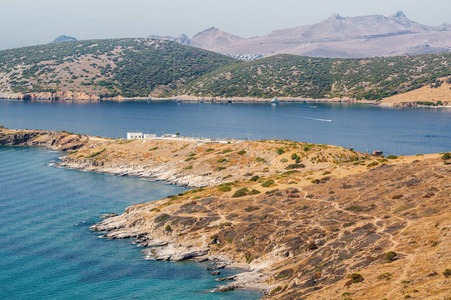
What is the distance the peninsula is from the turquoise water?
3.25 metres

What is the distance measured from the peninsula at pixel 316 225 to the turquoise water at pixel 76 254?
3.25 metres

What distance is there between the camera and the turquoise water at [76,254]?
2291 inches

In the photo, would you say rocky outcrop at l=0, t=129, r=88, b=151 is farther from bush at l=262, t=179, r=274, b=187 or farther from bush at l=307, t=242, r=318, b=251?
bush at l=307, t=242, r=318, b=251

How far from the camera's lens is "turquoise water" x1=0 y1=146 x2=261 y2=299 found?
191 ft

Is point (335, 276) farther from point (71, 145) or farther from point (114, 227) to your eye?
point (71, 145)

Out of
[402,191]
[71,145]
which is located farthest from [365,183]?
[71,145]

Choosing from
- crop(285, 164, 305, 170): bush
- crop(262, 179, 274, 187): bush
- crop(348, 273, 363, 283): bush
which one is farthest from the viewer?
crop(285, 164, 305, 170): bush

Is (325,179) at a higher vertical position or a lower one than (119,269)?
higher

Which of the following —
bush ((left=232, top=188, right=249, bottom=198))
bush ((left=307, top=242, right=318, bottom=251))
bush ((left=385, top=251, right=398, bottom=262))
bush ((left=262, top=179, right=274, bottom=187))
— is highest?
bush ((left=262, top=179, right=274, bottom=187))

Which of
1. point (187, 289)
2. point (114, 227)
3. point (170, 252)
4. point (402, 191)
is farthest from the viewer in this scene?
point (114, 227)

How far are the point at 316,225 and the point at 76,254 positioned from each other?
117 ft

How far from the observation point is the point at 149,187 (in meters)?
112

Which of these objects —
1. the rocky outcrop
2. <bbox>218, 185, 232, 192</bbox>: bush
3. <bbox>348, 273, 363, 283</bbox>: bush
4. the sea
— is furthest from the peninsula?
the rocky outcrop

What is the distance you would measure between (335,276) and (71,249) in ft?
133
